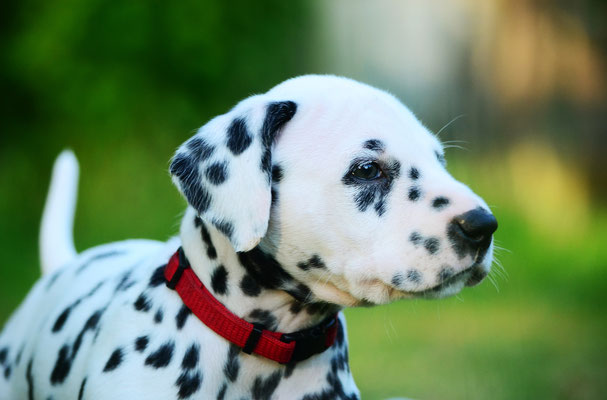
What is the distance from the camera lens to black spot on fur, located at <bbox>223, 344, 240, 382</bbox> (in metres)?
3.05

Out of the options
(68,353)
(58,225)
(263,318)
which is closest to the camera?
(263,318)

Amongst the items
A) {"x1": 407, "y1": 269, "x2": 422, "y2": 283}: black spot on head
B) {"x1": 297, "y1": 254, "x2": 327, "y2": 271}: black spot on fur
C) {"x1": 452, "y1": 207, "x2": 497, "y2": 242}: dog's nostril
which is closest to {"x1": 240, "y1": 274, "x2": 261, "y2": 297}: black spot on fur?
{"x1": 297, "y1": 254, "x2": 327, "y2": 271}: black spot on fur

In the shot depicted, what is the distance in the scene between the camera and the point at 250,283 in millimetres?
3066

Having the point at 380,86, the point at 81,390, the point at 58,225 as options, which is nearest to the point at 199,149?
the point at 81,390

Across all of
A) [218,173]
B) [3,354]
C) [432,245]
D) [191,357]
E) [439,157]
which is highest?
[218,173]

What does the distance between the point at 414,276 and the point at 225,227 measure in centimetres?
73

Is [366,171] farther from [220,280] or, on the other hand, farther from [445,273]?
[220,280]

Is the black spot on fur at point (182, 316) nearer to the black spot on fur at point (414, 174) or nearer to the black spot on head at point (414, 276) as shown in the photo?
the black spot on head at point (414, 276)

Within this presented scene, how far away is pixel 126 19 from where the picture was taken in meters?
11.9

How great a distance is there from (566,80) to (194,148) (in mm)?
8759

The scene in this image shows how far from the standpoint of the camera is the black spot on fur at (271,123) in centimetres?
289

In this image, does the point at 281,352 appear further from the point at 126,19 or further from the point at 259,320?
Answer: the point at 126,19

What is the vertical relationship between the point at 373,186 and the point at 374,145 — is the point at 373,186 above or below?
below

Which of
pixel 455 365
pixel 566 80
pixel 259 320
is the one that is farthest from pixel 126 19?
pixel 259 320
